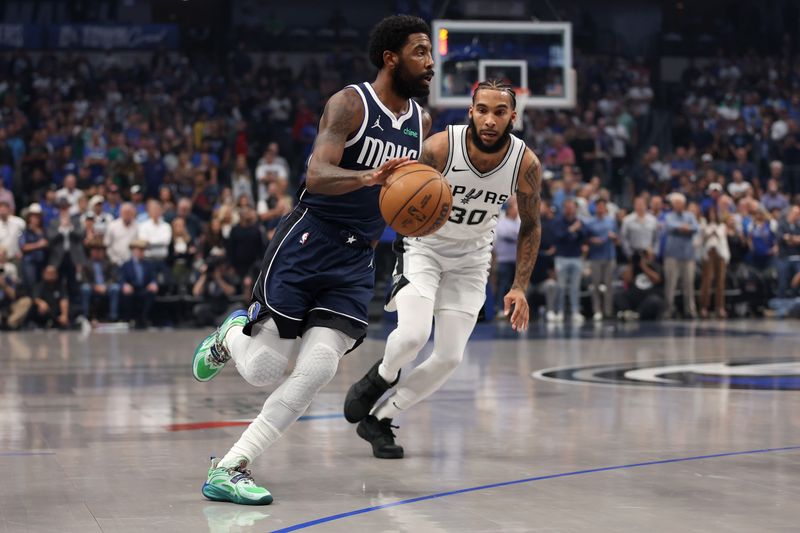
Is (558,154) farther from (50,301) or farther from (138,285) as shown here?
(50,301)

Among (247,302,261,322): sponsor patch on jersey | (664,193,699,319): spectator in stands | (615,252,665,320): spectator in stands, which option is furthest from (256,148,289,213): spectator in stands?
(247,302,261,322): sponsor patch on jersey

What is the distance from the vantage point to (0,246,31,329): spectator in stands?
58.2 feet

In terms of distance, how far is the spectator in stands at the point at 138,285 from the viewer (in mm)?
→ 18266

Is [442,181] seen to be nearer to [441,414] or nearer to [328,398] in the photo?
[441,414]

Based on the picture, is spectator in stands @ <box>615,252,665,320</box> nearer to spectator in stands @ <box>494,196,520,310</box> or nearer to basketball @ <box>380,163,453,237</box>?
spectator in stands @ <box>494,196,520,310</box>

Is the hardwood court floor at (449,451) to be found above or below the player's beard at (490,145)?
below

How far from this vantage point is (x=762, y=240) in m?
21.0

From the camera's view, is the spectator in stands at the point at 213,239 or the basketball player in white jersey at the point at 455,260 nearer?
the basketball player in white jersey at the point at 455,260

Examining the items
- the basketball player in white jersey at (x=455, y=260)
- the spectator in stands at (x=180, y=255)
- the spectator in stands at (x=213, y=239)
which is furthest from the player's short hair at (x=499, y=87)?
the spectator in stands at (x=180, y=255)

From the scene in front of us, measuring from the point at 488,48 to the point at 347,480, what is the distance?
1588 cm

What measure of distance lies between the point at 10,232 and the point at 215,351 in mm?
12642

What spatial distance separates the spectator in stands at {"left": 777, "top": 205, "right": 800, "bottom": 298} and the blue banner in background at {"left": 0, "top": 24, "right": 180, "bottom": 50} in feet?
47.8

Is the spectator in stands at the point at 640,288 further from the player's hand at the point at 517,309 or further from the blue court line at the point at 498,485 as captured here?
the player's hand at the point at 517,309

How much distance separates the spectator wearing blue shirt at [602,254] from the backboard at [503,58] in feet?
8.56
